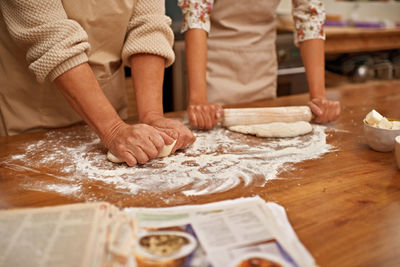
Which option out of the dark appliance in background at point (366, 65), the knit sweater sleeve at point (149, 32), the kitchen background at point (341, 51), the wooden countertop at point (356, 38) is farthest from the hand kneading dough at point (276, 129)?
the dark appliance in background at point (366, 65)

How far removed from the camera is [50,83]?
1137 mm

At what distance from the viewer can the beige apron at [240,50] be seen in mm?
1512

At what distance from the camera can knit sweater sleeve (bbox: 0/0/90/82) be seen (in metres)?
0.84

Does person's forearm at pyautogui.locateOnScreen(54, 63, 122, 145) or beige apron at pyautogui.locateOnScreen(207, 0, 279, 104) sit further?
beige apron at pyautogui.locateOnScreen(207, 0, 279, 104)

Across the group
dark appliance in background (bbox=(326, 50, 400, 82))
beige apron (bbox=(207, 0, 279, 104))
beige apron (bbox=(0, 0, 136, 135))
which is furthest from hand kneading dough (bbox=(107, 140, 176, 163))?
dark appliance in background (bbox=(326, 50, 400, 82))

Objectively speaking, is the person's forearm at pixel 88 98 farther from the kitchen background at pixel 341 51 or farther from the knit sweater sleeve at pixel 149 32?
the kitchen background at pixel 341 51

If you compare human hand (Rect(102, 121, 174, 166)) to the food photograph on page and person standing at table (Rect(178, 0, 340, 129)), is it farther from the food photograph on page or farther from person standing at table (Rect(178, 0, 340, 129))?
person standing at table (Rect(178, 0, 340, 129))

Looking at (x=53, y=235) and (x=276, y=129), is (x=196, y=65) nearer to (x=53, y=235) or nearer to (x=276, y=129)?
(x=276, y=129)

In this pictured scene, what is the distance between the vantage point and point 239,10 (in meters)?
1.49

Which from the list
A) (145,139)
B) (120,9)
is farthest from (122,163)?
(120,9)

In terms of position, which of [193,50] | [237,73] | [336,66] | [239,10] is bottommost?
[336,66]

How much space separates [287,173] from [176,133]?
12.3 inches

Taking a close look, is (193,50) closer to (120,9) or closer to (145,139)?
(120,9)

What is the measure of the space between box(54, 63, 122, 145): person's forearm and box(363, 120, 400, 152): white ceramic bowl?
0.70 m
